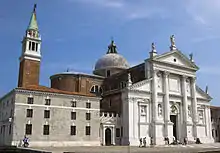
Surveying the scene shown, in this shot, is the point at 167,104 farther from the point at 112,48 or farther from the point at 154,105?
the point at 112,48

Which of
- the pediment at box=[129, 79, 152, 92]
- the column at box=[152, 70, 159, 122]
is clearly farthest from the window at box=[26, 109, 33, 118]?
the column at box=[152, 70, 159, 122]

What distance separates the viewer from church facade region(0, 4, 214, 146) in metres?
29.9

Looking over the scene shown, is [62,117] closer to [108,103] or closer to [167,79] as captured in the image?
[108,103]

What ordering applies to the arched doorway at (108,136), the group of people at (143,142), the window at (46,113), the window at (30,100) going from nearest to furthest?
the window at (30,100) < the window at (46,113) < the group of people at (143,142) < the arched doorway at (108,136)

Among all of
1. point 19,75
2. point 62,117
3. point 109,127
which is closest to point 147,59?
point 109,127

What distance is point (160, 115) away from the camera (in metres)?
39.8

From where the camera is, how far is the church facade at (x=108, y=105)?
98.0 ft

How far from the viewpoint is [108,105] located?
4128 centimetres

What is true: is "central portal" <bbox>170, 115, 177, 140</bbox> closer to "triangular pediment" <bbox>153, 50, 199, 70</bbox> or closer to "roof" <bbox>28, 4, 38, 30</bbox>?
"triangular pediment" <bbox>153, 50, 199, 70</bbox>

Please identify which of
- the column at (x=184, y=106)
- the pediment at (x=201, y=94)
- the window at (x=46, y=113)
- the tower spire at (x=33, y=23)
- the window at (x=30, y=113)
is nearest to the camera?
the window at (x=30, y=113)

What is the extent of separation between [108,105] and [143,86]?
6.50 m

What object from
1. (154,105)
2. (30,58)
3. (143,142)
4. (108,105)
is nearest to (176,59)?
(154,105)

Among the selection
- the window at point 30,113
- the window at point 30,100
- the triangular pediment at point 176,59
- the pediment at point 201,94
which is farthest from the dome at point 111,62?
the window at point 30,113

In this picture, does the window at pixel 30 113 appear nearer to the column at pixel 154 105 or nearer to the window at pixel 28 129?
the window at pixel 28 129
